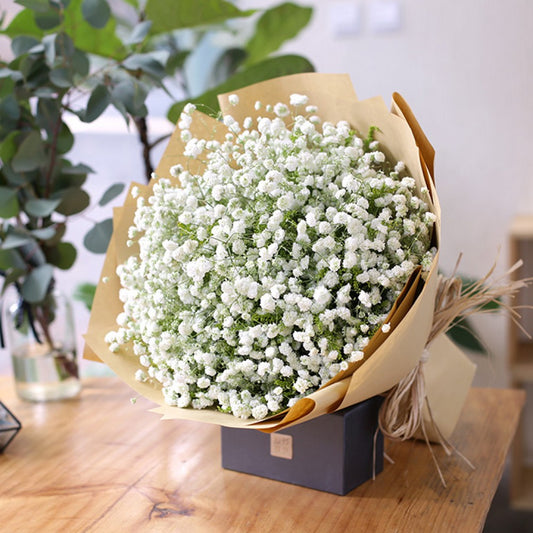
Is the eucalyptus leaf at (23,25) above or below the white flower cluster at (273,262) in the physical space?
above

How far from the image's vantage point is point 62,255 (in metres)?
1.16

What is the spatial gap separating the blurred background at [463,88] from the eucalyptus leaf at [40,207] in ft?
3.74

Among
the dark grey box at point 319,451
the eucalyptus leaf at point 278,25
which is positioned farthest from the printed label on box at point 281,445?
the eucalyptus leaf at point 278,25

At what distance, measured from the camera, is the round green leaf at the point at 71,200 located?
43.0 inches

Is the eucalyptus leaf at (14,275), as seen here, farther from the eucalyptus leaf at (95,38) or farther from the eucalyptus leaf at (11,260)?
the eucalyptus leaf at (95,38)

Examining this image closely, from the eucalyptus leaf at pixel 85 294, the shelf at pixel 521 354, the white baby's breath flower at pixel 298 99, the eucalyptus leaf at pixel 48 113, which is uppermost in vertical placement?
the white baby's breath flower at pixel 298 99

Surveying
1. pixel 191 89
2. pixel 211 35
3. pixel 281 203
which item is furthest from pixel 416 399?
pixel 211 35

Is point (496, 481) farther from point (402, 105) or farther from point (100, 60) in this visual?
point (100, 60)

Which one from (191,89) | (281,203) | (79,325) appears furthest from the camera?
(79,325)

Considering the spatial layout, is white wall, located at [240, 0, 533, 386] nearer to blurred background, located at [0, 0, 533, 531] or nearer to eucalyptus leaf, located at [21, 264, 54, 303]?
blurred background, located at [0, 0, 533, 531]

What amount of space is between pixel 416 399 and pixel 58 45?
0.77 m

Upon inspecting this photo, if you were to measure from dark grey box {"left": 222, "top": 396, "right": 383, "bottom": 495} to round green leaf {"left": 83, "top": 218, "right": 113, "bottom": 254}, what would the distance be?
41 centimetres

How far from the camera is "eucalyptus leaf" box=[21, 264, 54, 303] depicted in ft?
3.53

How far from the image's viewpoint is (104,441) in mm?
921
